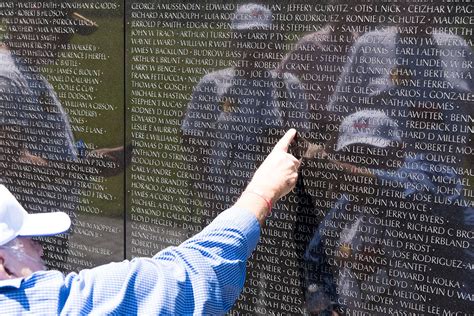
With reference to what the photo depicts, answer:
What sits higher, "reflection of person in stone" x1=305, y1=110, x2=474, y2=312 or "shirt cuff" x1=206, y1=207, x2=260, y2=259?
"shirt cuff" x1=206, y1=207, x2=260, y2=259

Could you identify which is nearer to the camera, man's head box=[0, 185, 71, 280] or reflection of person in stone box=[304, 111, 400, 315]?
man's head box=[0, 185, 71, 280]

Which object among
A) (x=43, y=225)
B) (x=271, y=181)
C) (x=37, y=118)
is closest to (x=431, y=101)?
(x=271, y=181)

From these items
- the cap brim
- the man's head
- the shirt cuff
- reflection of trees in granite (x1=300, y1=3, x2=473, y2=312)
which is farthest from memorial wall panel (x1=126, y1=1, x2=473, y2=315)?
the man's head

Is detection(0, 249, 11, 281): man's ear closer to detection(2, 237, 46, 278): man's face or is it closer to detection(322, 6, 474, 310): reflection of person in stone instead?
detection(2, 237, 46, 278): man's face

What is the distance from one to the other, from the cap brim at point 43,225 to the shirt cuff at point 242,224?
556 mm

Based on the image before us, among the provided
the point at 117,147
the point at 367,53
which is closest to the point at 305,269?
the point at 367,53

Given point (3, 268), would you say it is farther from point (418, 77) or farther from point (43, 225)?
point (418, 77)

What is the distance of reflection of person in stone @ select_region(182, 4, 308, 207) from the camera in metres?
3.48

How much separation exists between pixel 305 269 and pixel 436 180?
2.65 feet

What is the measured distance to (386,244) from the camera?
3.25 meters

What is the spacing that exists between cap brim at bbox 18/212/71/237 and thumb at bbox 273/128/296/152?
1075 millimetres

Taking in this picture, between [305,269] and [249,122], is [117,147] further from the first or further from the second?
[305,269]

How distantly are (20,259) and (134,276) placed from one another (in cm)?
38

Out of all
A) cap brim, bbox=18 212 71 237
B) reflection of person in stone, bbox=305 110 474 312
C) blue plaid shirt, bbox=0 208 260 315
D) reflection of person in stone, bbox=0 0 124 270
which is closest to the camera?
blue plaid shirt, bbox=0 208 260 315
